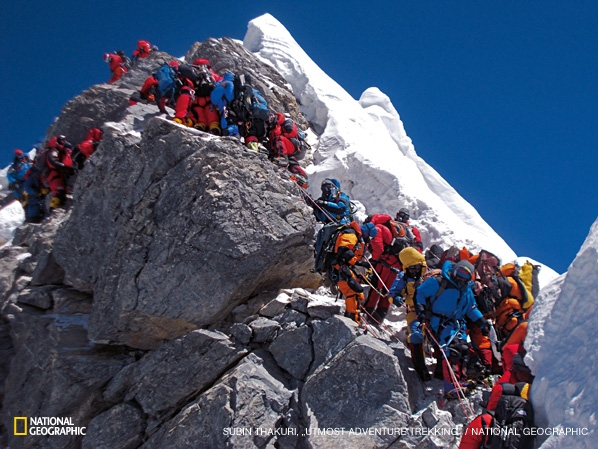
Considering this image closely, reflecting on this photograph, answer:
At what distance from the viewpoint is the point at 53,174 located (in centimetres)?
1256

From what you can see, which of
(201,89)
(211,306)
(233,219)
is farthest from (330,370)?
(201,89)

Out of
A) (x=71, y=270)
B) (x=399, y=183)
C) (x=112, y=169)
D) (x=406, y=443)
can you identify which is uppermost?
(x=399, y=183)

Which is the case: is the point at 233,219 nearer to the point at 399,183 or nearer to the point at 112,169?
the point at 112,169

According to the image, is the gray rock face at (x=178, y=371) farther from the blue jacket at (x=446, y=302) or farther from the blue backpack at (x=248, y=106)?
the blue backpack at (x=248, y=106)

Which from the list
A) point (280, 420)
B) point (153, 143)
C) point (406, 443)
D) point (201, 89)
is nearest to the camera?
point (406, 443)

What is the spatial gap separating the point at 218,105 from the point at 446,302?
8267 mm

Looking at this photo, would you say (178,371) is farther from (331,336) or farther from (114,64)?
(114,64)

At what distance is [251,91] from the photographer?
13.0 m

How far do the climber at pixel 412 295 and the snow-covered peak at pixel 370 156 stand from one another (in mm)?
5110

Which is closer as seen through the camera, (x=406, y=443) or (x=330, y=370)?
(x=406, y=443)

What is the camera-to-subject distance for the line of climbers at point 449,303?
648 centimetres

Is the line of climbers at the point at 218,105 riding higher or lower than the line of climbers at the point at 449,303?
higher

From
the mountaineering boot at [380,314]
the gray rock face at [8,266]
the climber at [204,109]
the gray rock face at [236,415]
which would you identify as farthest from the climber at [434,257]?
the gray rock face at [8,266]

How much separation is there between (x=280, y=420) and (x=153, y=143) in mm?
6302
